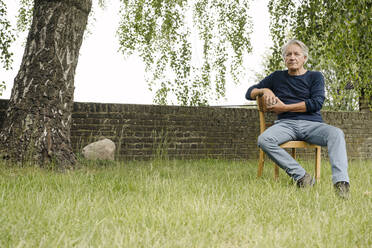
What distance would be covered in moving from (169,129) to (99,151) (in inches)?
57.5

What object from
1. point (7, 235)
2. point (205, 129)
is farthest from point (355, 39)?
point (7, 235)

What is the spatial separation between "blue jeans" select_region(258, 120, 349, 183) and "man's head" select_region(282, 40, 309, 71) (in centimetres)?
58

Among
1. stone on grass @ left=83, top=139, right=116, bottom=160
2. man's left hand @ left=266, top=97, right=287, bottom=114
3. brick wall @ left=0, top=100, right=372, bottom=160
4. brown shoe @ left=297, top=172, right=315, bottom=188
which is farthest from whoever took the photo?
brick wall @ left=0, top=100, right=372, bottom=160

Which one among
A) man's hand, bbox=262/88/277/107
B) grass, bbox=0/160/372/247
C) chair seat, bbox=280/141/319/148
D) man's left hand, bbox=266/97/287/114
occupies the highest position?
man's hand, bbox=262/88/277/107

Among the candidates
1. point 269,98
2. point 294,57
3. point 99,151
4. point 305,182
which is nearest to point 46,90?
point 99,151

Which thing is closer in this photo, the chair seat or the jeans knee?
the jeans knee

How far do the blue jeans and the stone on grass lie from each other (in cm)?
322

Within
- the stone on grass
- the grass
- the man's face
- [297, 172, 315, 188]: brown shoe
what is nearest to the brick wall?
the stone on grass

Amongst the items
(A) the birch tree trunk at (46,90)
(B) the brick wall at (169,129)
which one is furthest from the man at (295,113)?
(B) the brick wall at (169,129)

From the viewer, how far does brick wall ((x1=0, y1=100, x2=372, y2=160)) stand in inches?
244

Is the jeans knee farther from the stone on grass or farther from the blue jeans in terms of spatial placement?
the stone on grass

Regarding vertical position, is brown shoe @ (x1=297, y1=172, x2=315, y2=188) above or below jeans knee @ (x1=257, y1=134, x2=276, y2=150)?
below

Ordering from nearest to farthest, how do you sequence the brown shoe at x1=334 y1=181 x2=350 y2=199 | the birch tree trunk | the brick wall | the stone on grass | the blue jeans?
the brown shoe at x1=334 y1=181 x2=350 y2=199 → the blue jeans → the birch tree trunk → the stone on grass → the brick wall

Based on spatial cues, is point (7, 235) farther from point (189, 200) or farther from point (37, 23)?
point (37, 23)
